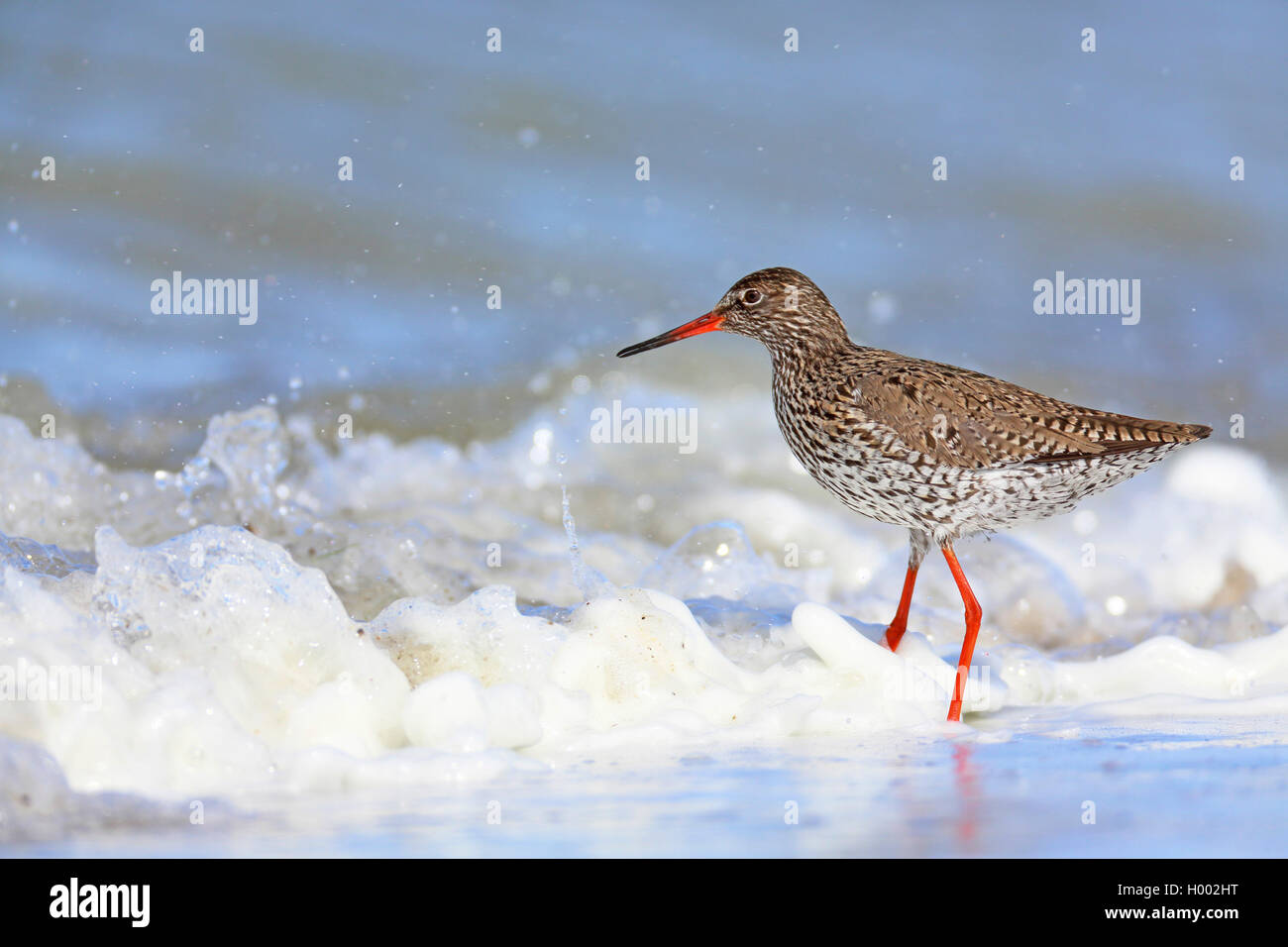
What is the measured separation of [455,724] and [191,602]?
1360 millimetres

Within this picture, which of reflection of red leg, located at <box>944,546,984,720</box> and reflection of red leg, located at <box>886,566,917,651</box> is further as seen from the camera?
reflection of red leg, located at <box>886,566,917,651</box>

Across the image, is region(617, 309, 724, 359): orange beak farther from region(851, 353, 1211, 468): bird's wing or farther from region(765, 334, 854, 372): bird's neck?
region(851, 353, 1211, 468): bird's wing

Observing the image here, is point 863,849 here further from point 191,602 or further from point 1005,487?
point 191,602

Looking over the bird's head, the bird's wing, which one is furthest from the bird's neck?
the bird's wing

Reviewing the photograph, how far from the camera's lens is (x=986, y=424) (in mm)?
6402

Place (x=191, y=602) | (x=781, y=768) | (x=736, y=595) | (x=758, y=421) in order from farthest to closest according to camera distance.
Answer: (x=758, y=421) < (x=736, y=595) < (x=191, y=602) < (x=781, y=768)

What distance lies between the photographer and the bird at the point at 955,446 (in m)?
6.34

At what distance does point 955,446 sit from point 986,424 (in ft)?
0.68

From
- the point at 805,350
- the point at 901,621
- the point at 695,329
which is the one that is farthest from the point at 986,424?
the point at 695,329

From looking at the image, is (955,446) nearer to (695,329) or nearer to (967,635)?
(967,635)

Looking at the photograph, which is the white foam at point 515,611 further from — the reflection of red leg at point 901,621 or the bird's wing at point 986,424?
the bird's wing at point 986,424

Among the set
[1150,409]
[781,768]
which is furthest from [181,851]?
[1150,409]

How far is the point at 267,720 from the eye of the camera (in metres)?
5.33

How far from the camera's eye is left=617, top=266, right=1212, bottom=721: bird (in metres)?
6.34
